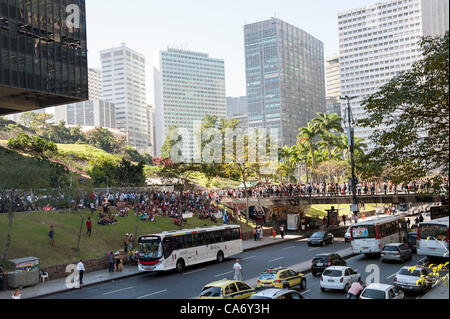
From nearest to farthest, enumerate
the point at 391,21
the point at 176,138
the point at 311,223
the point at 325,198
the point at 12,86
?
the point at 12,86 < the point at 325,198 < the point at 311,223 < the point at 176,138 < the point at 391,21

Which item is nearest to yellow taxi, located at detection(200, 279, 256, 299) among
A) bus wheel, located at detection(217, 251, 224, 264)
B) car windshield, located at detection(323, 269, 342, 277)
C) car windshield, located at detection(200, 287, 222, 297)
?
car windshield, located at detection(200, 287, 222, 297)

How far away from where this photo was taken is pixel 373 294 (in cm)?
1748

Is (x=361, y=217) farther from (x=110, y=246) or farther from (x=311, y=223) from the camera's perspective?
(x=110, y=246)

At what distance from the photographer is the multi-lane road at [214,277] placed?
77.4 ft

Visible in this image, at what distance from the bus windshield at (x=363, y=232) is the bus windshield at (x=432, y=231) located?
3669 millimetres

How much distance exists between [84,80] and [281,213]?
100 feet

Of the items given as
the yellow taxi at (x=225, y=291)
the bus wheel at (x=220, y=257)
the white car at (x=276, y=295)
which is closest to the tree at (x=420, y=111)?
the white car at (x=276, y=295)

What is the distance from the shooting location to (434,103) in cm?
1368

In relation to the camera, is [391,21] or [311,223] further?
Answer: [391,21]

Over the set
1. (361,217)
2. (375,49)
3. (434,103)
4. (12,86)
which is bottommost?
(361,217)

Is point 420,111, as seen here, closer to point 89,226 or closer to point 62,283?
point 62,283
